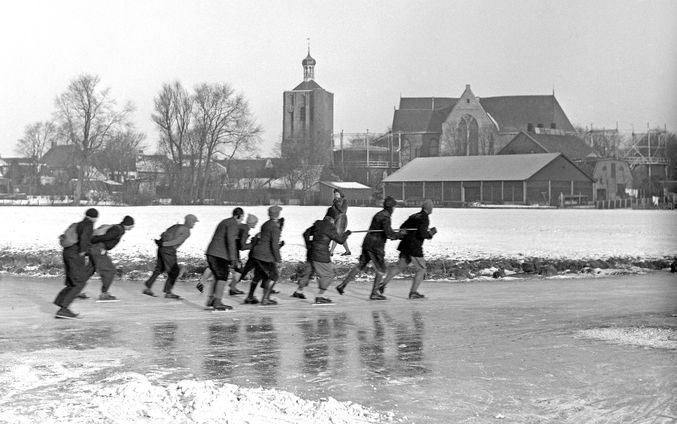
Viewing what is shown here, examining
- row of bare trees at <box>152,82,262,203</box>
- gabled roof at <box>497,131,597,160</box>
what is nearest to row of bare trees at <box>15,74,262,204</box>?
row of bare trees at <box>152,82,262,203</box>

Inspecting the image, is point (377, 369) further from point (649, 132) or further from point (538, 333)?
point (649, 132)

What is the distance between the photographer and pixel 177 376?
27.7ft

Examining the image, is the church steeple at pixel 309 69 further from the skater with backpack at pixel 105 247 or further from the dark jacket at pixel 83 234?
the dark jacket at pixel 83 234

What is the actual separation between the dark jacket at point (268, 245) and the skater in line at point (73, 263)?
2953mm

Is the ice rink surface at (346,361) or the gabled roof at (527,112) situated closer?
the ice rink surface at (346,361)

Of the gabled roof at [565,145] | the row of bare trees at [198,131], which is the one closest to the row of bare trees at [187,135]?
the row of bare trees at [198,131]

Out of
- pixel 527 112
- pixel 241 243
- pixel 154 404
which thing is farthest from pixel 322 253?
pixel 527 112

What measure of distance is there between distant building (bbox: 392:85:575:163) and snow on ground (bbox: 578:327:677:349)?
401 ft

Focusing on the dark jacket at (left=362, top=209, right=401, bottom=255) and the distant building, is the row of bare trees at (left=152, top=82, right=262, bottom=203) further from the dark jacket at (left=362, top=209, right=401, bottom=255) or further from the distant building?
the dark jacket at (left=362, top=209, right=401, bottom=255)

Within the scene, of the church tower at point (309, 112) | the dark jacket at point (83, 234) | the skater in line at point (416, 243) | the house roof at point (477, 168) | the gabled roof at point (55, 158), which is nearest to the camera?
the dark jacket at point (83, 234)

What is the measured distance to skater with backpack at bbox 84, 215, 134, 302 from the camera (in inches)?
577

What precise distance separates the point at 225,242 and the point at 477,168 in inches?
3361

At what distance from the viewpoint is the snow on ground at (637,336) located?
1044cm

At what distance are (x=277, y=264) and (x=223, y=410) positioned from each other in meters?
7.94
